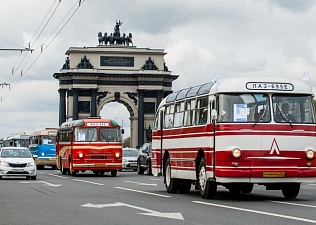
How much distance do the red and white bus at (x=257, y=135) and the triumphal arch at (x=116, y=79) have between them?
305 ft

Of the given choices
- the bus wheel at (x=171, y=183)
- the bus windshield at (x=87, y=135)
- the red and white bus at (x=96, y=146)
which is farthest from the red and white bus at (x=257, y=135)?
the bus windshield at (x=87, y=135)

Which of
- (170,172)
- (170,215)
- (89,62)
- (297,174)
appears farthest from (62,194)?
(89,62)

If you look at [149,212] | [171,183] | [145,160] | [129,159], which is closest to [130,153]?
[129,159]

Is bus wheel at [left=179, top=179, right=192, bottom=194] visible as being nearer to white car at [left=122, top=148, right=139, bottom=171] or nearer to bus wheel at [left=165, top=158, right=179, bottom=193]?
bus wheel at [left=165, top=158, right=179, bottom=193]

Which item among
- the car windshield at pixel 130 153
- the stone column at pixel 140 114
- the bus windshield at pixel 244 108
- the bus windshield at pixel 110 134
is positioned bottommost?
the car windshield at pixel 130 153

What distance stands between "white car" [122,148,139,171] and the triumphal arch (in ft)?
198

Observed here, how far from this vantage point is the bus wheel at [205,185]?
69.4ft

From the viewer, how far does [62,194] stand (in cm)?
2431

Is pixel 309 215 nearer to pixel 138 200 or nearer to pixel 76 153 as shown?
pixel 138 200

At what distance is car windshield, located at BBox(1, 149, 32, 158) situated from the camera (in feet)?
124

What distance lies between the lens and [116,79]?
117m

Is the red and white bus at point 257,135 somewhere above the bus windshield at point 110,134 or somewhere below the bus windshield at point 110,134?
below

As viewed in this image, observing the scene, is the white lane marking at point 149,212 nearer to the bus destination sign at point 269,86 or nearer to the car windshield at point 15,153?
the bus destination sign at point 269,86

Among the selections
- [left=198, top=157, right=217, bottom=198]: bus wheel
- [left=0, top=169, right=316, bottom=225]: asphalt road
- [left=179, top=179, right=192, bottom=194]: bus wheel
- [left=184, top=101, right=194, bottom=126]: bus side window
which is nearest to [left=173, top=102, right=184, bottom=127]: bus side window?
[left=184, top=101, right=194, bottom=126]: bus side window
